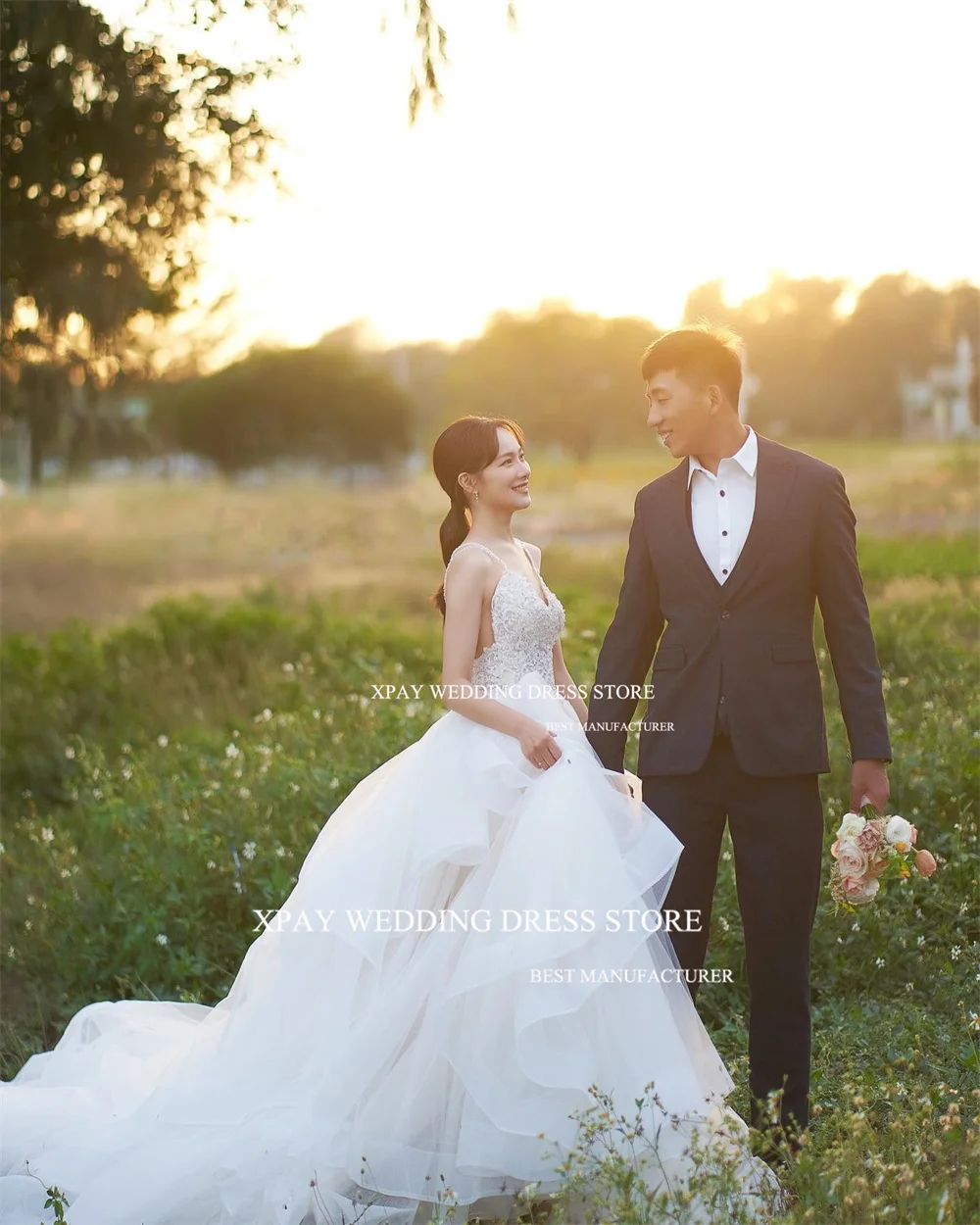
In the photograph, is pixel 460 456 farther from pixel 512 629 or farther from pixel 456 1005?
pixel 456 1005

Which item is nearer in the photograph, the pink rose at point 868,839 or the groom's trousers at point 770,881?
the pink rose at point 868,839

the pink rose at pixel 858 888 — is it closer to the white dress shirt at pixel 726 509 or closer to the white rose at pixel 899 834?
the white rose at pixel 899 834

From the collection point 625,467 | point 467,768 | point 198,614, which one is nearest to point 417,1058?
point 467,768

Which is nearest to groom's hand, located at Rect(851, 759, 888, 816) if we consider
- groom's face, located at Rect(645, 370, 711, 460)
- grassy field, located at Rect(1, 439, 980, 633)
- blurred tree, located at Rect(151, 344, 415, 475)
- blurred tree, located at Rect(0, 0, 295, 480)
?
groom's face, located at Rect(645, 370, 711, 460)

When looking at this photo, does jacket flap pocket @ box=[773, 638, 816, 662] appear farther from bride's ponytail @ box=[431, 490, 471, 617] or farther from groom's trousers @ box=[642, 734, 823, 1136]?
bride's ponytail @ box=[431, 490, 471, 617]

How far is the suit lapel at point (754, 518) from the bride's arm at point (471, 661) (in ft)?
2.04

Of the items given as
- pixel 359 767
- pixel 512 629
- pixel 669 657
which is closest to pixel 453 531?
pixel 512 629

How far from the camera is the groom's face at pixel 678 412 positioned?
3586mm

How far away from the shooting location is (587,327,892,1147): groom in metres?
3.51

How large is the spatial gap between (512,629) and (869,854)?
48.7 inches

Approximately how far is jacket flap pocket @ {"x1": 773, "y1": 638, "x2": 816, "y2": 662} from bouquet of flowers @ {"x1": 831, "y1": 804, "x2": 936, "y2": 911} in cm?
45

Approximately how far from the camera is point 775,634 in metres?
3.54

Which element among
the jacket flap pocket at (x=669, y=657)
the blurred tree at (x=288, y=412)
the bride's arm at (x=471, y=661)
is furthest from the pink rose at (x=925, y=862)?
the blurred tree at (x=288, y=412)

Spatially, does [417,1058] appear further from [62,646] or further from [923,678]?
[62,646]
